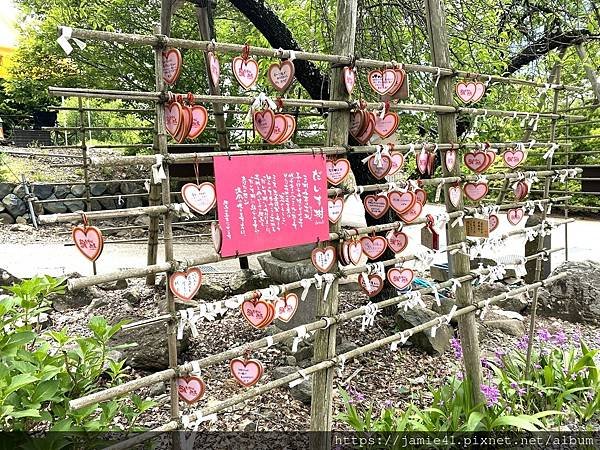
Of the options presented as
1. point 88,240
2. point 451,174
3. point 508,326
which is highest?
point 451,174

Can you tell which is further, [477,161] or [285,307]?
[477,161]

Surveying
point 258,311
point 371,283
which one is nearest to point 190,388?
point 258,311

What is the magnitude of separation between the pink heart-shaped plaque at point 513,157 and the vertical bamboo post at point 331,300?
44.9 inches

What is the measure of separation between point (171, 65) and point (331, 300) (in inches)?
42.0

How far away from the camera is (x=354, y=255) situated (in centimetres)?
198

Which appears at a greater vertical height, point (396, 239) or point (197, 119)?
point (197, 119)

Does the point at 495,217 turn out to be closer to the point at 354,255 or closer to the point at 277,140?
the point at 354,255

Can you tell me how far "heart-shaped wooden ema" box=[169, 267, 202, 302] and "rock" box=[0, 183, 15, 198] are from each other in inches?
311

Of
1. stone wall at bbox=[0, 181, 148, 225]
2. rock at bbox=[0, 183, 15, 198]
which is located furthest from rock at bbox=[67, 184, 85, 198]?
rock at bbox=[0, 183, 15, 198]

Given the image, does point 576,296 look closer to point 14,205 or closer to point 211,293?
point 211,293

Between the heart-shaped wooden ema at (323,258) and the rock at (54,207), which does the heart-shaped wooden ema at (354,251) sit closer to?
the heart-shaped wooden ema at (323,258)

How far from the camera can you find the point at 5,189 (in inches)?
315

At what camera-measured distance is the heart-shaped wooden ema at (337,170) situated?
192cm

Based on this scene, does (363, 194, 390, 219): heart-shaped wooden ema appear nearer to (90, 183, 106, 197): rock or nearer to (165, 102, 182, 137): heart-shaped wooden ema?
(165, 102, 182, 137): heart-shaped wooden ema
